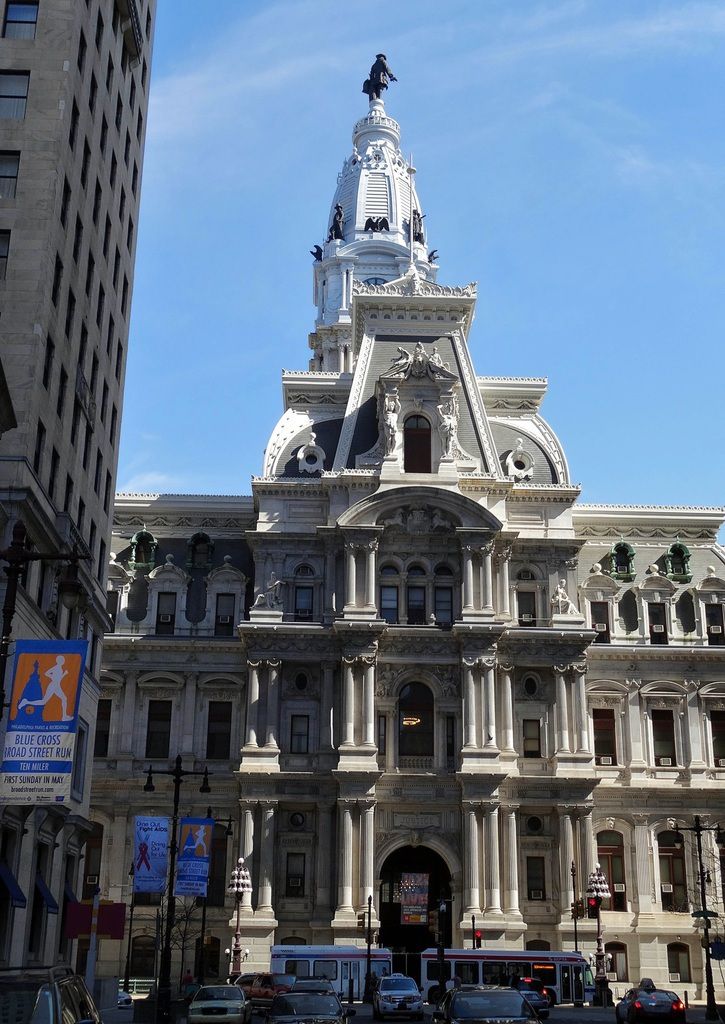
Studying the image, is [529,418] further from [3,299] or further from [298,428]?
[3,299]

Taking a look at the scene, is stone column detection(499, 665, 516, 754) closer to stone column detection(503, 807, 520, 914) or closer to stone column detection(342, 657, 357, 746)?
stone column detection(503, 807, 520, 914)

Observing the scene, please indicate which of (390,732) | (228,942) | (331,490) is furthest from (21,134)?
(228,942)

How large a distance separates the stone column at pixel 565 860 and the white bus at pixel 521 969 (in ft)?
26.3

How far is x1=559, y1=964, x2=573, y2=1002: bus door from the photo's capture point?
5316cm

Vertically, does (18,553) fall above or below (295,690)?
below

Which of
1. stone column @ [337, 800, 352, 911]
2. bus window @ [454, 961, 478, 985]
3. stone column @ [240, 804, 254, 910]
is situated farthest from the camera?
stone column @ [240, 804, 254, 910]

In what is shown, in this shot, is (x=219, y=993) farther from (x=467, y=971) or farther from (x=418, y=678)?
(x=418, y=678)

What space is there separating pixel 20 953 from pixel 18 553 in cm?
2034

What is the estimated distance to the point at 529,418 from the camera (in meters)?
74.8

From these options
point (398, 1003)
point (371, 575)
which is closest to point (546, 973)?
point (398, 1003)

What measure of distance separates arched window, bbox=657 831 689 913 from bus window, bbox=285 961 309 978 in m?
21.2

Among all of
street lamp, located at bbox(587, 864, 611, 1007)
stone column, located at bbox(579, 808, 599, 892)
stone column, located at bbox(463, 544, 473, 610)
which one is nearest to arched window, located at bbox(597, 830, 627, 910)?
stone column, located at bbox(579, 808, 599, 892)

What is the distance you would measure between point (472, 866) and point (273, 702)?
13.0 metres

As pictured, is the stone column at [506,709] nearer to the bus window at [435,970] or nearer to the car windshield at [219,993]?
the bus window at [435,970]
